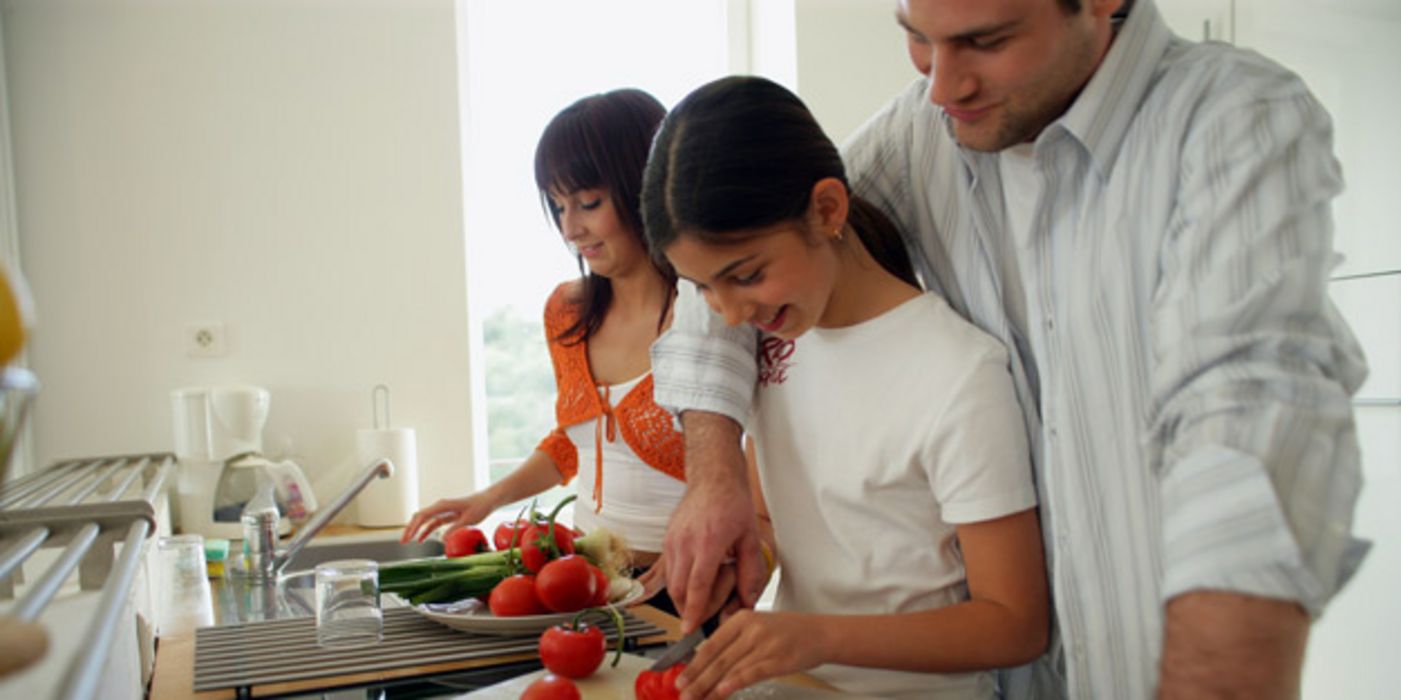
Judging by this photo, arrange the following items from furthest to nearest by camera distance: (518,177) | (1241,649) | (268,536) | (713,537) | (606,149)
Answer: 1. (518,177)
2. (268,536)
3. (606,149)
4. (713,537)
5. (1241,649)

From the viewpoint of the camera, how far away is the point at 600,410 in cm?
168

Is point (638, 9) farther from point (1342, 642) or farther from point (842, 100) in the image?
point (1342, 642)

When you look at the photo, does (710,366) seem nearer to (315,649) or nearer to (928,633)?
(928,633)

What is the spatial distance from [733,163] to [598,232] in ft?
2.12

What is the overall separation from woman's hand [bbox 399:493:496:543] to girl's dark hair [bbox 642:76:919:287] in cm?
82

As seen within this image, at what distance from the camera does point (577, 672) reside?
1.04 meters

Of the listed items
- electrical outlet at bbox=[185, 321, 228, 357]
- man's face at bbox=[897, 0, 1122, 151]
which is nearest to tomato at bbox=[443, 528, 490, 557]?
man's face at bbox=[897, 0, 1122, 151]

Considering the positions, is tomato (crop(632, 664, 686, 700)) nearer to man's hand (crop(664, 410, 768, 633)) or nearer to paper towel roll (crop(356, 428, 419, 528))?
man's hand (crop(664, 410, 768, 633))

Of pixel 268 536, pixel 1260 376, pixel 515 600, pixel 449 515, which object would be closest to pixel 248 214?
pixel 268 536

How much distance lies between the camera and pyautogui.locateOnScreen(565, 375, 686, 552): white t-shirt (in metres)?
1.64

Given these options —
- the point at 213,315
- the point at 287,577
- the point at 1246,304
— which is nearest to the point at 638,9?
the point at 213,315

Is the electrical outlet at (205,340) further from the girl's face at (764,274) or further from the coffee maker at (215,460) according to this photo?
the girl's face at (764,274)

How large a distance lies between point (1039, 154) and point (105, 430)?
249 cm

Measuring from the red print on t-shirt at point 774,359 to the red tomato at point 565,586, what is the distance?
0.30 metres
